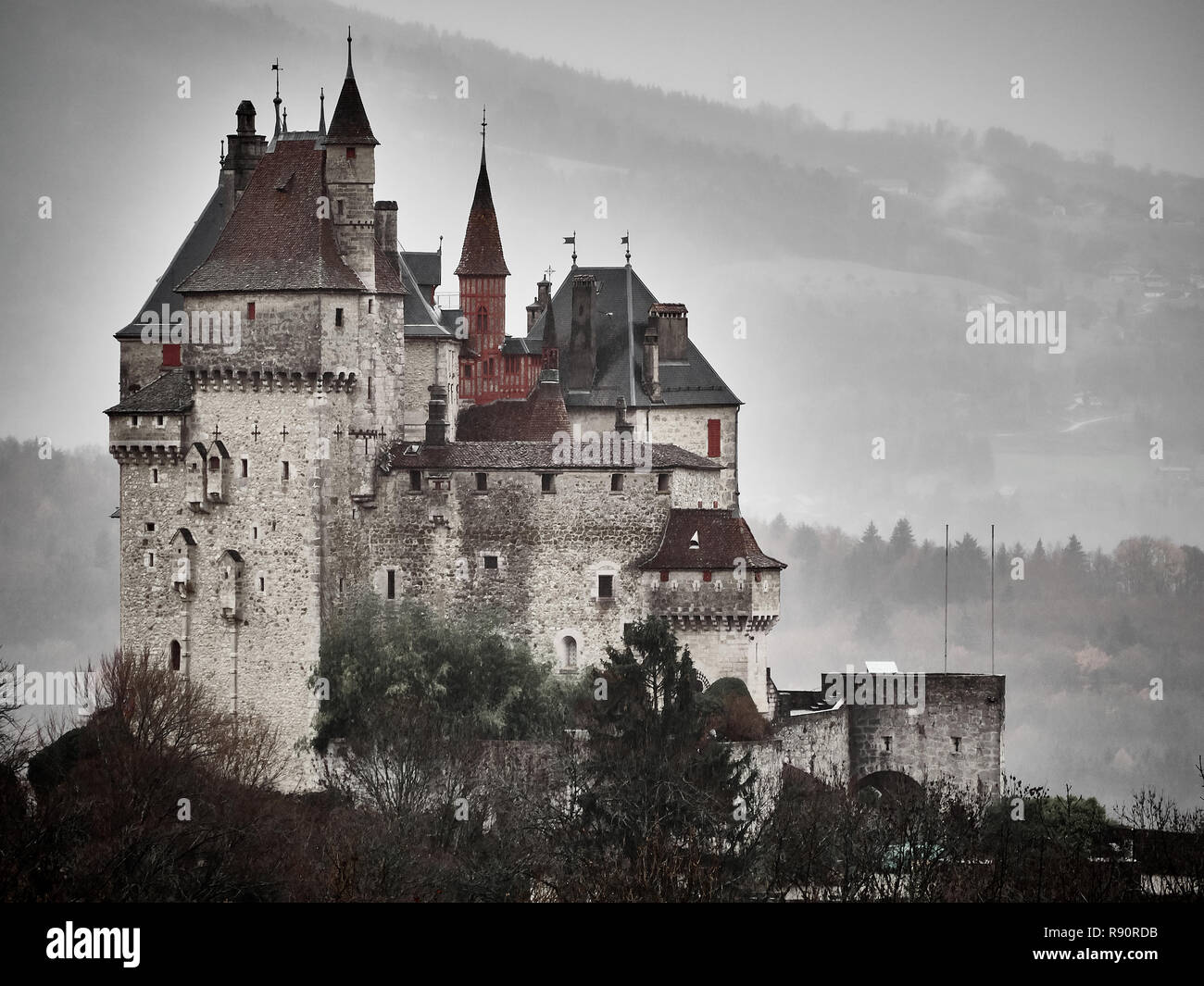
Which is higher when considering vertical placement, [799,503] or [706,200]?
[706,200]

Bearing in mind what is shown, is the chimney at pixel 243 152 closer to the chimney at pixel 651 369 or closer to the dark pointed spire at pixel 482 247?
the dark pointed spire at pixel 482 247

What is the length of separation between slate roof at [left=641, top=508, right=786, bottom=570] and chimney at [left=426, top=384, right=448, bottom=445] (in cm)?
668

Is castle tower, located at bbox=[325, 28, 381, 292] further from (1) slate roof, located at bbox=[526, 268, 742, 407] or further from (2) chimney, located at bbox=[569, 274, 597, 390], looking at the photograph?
(2) chimney, located at bbox=[569, 274, 597, 390]

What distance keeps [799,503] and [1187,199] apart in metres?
44.0

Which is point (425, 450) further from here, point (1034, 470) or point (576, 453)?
point (1034, 470)

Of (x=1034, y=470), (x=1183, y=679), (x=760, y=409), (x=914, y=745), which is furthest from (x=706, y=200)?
(x=914, y=745)

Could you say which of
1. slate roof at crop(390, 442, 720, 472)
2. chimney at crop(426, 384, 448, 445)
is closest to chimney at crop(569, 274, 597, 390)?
chimney at crop(426, 384, 448, 445)

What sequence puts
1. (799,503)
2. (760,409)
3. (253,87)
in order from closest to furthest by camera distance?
(253,87) → (799,503) → (760,409)

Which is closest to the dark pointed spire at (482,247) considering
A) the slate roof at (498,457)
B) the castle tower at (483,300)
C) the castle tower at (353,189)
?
the castle tower at (483,300)

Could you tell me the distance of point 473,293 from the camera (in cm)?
7831

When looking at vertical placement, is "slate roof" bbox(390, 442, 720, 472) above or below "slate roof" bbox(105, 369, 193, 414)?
below

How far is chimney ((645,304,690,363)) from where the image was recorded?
76625mm

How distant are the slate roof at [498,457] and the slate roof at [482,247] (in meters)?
13.1

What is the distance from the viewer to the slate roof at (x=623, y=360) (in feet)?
247
